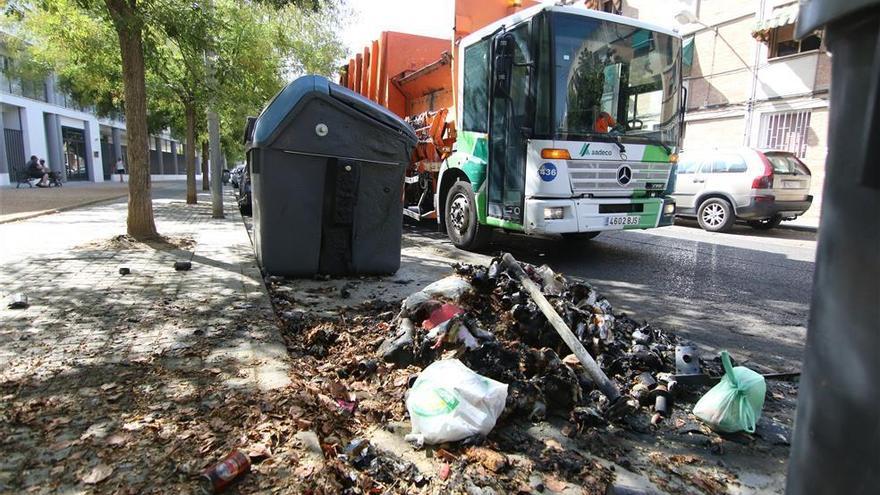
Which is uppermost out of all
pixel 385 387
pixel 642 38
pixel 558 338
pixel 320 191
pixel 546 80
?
pixel 642 38

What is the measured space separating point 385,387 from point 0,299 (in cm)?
349

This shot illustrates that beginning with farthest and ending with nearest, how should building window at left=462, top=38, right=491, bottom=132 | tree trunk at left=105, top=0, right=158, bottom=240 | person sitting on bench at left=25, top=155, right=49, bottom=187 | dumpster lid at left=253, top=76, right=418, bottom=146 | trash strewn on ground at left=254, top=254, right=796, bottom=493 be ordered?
person sitting on bench at left=25, top=155, right=49, bottom=187
building window at left=462, top=38, right=491, bottom=132
tree trunk at left=105, top=0, right=158, bottom=240
dumpster lid at left=253, top=76, right=418, bottom=146
trash strewn on ground at left=254, top=254, right=796, bottom=493

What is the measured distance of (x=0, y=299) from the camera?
165 inches

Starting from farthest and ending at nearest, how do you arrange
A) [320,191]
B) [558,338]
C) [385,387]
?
[320,191] < [558,338] < [385,387]

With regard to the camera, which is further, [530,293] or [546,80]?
[546,80]

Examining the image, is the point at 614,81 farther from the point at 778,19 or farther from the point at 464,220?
the point at 778,19

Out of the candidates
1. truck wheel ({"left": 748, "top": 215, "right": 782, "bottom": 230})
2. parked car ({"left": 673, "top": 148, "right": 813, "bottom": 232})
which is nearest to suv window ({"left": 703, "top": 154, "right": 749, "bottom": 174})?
parked car ({"left": 673, "top": 148, "right": 813, "bottom": 232})

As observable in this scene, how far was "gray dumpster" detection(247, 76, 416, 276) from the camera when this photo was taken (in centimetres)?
493

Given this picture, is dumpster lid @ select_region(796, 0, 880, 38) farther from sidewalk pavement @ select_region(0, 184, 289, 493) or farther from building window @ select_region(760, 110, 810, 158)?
building window @ select_region(760, 110, 810, 158)

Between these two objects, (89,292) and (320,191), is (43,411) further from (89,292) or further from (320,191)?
(320,191)

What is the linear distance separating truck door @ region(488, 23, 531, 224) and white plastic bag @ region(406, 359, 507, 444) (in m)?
4.01

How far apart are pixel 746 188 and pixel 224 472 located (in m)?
11.2

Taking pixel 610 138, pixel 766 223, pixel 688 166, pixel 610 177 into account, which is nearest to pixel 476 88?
pixel 610 138

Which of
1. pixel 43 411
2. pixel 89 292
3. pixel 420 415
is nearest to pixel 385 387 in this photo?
pixel 420 415
